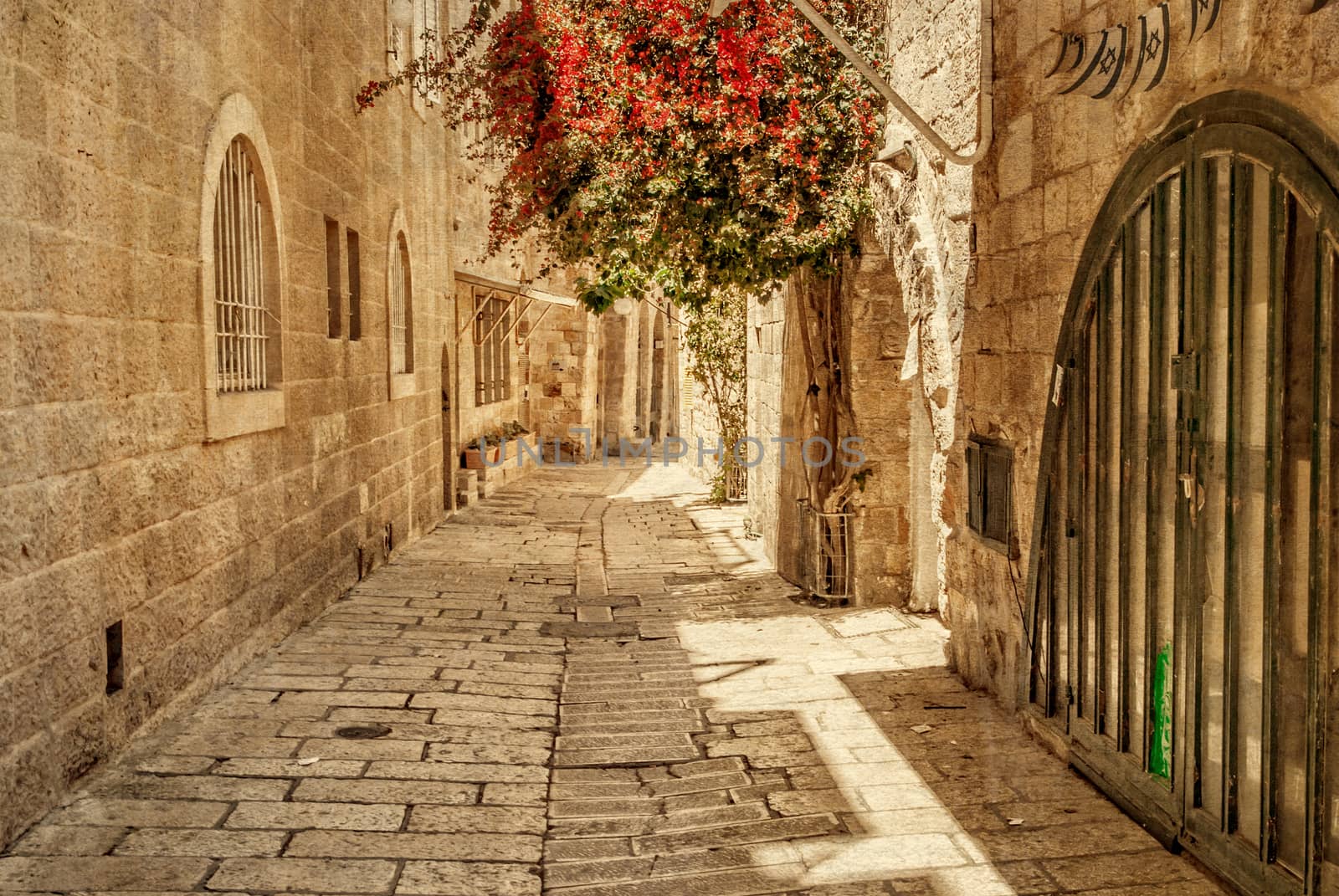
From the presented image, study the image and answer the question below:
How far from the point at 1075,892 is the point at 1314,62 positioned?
89.1 inches

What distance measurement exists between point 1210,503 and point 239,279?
5.02 metres

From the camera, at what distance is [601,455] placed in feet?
84.5

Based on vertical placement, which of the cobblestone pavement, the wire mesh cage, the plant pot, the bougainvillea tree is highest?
the bougainvillea tree

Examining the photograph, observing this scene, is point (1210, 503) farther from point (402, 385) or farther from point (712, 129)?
point (402, 385)

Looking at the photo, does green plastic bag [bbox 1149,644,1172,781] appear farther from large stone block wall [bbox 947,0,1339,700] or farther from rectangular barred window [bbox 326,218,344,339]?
rectangular barred window [bbox 326,218,344,339]

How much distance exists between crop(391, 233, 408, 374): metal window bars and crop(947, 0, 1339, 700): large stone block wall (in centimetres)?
654

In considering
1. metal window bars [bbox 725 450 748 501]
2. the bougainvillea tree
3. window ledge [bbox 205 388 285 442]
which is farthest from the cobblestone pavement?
metal window bars [bbox 725 450 748 501]

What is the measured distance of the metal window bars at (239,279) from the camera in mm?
6191

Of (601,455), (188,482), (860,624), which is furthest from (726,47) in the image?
(601,455)

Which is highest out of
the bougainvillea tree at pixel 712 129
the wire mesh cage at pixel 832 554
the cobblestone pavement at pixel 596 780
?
the bougainvillea tree at pixel 712 129

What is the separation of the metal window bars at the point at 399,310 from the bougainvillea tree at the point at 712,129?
358 cm

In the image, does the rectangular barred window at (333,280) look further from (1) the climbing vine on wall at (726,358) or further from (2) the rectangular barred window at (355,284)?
(1) the climbing vine on wall at (726,358)

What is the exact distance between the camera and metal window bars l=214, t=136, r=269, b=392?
619 cm

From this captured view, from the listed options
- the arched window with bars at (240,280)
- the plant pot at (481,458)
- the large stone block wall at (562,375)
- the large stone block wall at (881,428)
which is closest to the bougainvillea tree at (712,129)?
the large stone block wall at (881,428)
